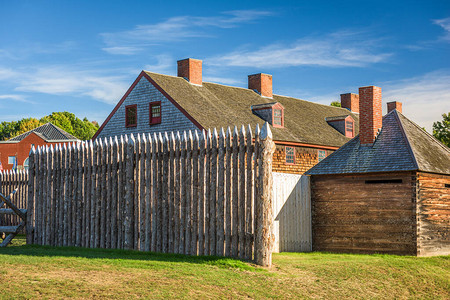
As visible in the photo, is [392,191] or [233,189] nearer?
[233,189]

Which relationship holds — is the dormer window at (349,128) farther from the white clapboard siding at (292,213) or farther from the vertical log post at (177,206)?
the vertical log post at (177,206)

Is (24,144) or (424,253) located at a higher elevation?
(24,144)

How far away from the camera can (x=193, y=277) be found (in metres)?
9.95

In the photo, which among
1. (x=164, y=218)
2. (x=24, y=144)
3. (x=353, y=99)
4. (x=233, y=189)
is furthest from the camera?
(x=24, y=144)

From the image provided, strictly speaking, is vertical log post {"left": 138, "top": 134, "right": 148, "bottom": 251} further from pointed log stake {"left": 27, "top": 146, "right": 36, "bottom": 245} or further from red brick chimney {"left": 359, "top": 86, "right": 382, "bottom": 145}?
red brick chimney {"left": 359, "top": 86, "right": 382, "bottom": 145}

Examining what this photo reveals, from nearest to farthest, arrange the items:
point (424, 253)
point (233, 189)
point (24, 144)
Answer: point (233, 189)
point (424, 253)
point (24, 144)

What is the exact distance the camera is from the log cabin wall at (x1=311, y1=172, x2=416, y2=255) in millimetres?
16984

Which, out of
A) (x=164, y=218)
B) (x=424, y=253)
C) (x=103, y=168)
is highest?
(x=103, y=168)

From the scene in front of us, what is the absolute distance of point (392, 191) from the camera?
17.2 metres

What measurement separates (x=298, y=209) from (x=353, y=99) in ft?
103

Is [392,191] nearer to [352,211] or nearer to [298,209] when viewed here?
[352,211]

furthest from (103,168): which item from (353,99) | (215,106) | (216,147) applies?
(353,99)

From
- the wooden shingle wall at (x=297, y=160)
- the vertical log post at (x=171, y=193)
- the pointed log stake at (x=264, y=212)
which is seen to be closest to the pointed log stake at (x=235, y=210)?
the pointed log stake at (x=264, y=212)

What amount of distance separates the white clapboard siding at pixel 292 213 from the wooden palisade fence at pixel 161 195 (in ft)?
15.2
